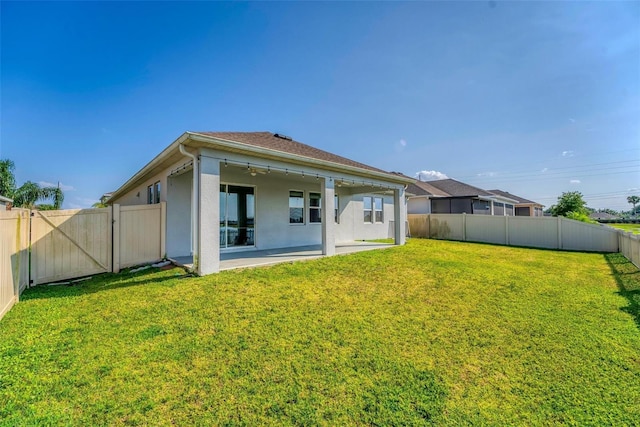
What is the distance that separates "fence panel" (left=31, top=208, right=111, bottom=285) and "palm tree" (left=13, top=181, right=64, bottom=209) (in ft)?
96.9

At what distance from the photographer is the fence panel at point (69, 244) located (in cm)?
629

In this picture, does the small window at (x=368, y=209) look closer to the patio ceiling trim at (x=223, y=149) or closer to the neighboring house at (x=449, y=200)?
the patio ceiling trim at (x=223, y=149)

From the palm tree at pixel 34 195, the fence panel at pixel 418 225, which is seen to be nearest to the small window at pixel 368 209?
the fence panel at pixel 418 225

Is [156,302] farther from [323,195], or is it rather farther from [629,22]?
[629,22]

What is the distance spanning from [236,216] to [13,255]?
17.7 feet

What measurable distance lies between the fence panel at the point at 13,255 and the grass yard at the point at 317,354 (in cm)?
30

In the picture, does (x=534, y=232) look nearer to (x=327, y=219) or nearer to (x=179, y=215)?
(x=327, y=219)

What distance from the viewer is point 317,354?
10.8 feet

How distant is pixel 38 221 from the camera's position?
245 inches

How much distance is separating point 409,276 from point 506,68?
399 inches

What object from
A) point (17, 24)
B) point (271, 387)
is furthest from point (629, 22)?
point (17, 24)

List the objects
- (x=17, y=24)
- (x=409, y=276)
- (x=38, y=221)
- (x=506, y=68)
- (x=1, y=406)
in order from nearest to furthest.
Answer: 1. (x=1, y=406)
2. (x=38, y=221)
3. (x=409, y=276)
4. (x=17, y=24)
5. (x=506, y=68)

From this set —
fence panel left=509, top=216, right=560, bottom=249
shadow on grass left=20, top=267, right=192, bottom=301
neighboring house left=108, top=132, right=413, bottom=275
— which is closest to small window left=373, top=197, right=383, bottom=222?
neighboring house left=108, top=132, right=413, bottom=275

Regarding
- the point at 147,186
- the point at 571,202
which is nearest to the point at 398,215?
the point at 147,186
